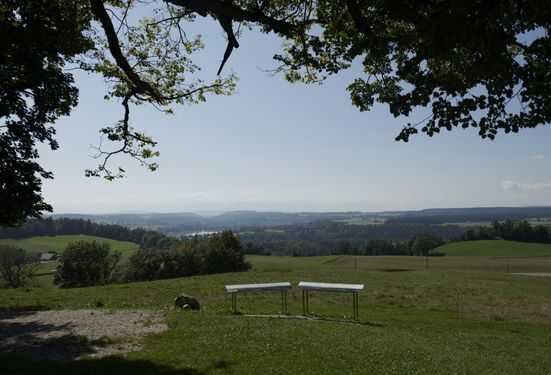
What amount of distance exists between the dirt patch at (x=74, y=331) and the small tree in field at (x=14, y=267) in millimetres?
47119

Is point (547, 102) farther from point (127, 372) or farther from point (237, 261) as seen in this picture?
point (237, 261)

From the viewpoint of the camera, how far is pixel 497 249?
90625 mm

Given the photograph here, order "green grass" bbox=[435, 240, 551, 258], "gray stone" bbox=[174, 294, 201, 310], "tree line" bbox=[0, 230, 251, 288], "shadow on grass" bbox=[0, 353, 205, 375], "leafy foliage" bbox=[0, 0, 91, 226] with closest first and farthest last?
"shadow on grass" bbox=[0, 353, 205, 375] → "leafy foliage" bbox=[0, 0, 91, 226] → "gray stone" bbox=[174, 294, 201, 310] → "tree line" bbox=[0, 230, 251, 288] → "green grass" bbox=[435, 240, 551, 258]

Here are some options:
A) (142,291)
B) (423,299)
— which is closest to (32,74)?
(142,291)

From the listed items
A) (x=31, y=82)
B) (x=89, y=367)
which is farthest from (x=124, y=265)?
(x=89, y=367)

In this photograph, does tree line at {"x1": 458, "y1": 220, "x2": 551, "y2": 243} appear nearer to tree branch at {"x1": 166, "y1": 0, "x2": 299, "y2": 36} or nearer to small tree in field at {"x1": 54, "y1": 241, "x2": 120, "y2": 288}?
small tree in field at {"x1": 54, "y1": 241, "x2": 120, "y2": 288}

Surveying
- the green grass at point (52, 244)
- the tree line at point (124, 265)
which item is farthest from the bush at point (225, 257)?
the green grass at point (52, 244)

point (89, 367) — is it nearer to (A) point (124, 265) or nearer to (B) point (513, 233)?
(A) point (124, 265)

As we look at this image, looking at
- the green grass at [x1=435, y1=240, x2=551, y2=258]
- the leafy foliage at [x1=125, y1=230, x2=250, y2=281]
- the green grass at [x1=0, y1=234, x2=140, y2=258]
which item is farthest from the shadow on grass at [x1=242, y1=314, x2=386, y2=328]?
the green grass at [x1=0, y1=234, x2=140, y2=258]

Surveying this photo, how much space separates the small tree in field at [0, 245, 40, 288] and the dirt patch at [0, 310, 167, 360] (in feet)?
155

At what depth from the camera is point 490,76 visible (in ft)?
26.9

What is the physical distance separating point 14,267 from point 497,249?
281 feet

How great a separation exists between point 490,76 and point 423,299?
20.3m

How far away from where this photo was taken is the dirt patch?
34.1ft
